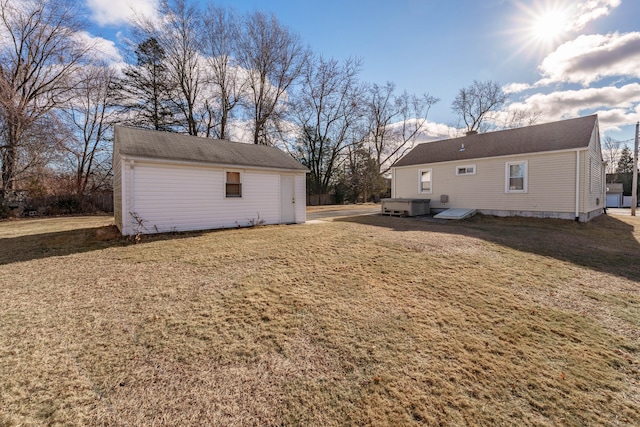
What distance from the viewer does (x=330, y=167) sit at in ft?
94.9

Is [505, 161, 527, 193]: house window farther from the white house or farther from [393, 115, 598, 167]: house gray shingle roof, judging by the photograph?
[393, 115, 598, 167]: house gray shingle roof

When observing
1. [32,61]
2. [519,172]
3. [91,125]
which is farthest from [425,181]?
[32,61]

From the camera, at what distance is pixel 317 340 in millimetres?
2881

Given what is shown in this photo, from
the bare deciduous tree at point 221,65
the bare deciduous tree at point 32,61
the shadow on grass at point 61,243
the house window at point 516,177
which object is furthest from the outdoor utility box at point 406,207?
the bare deciduous tree at point 32,61

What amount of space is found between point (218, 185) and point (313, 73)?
844 inches

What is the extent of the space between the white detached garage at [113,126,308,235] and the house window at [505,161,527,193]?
32.0ft

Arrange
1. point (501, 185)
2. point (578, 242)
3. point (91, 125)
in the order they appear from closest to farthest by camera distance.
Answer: point (578, 242) → point (501, 185) → point (91, 125)

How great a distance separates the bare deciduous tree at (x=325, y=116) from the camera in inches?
1048

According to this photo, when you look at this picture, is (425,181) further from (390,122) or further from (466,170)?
(390,122)

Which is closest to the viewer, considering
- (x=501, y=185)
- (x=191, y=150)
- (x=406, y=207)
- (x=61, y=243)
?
(x=61, y=243)

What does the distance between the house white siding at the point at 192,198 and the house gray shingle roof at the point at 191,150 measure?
0.29 m

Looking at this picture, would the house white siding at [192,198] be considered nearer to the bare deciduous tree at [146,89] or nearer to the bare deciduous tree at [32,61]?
the bare deciduous tree at [32,61]

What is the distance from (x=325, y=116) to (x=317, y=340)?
2783cm

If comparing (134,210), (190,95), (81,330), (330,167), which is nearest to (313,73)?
(330,167)
